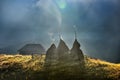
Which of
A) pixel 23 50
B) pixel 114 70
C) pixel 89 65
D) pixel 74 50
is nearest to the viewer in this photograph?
pixel 114 70

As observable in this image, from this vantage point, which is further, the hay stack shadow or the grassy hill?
the hay stack shadow

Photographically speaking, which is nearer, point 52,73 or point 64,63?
point 52,73

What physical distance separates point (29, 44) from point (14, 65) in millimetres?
51246

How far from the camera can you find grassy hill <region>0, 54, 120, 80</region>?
2403 inches

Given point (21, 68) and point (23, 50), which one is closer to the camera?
point (21, 68)

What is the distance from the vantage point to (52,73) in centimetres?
6450

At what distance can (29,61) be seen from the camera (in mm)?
78125

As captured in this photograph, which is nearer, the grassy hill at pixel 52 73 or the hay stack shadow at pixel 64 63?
the grassy hill at pixel 52 73

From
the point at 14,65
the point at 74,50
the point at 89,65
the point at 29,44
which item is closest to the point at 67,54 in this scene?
the point at 74,50

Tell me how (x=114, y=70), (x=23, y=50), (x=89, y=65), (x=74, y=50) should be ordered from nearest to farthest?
(x=114, y=70) → (x=89, y=65) → (x=74, y=50) → (x=23, y=50)

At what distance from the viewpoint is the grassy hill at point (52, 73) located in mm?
61031

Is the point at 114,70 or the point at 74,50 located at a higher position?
the point at 74,50

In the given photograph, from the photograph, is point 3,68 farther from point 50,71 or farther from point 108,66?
point 108,66

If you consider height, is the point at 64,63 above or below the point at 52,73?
above
